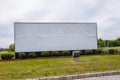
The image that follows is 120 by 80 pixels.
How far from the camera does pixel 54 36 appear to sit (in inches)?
782

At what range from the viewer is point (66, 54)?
62.6 ft

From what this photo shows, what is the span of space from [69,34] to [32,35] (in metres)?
3.35

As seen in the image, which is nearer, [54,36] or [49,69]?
[49,69]

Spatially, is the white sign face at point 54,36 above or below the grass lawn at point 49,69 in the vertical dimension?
above

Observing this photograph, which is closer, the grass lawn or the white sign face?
the grass lawn

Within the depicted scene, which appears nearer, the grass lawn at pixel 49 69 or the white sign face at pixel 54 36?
the grass lawn at pixel 49 69

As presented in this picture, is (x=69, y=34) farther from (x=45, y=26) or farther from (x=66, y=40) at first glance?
(x=45, y=26)

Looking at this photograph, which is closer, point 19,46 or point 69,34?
point 19,46

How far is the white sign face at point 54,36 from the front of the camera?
18.8 m

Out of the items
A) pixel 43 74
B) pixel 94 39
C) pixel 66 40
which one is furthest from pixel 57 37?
pixel 43 74

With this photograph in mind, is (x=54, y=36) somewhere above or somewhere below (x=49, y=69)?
above

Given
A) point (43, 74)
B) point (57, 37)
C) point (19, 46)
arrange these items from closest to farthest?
point (43, 74)
point (19, 46)
point (57, 37)

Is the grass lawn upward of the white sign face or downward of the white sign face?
downward

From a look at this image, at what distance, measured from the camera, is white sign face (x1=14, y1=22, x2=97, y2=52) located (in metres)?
18.8
